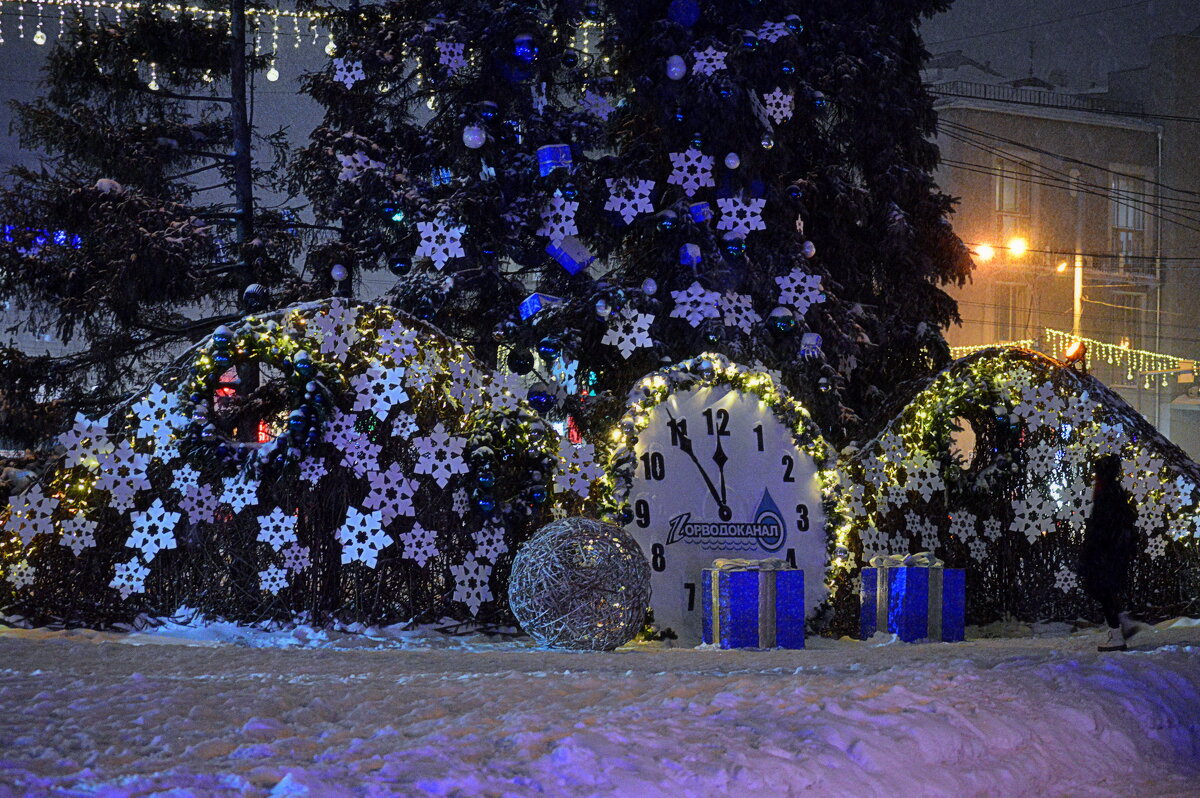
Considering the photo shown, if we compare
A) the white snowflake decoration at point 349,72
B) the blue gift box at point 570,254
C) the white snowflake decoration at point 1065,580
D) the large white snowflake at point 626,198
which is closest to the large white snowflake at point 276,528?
the blue gift box at point 570,254

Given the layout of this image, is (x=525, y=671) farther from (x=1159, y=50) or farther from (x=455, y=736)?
(x=1159, y=50)

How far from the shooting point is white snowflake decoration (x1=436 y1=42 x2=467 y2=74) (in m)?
14.4

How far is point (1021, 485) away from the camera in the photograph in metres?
14.1

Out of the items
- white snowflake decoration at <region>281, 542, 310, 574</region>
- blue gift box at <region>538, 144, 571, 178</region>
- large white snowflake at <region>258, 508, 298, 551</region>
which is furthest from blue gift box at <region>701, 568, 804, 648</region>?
blue gift box at <region>538, 144, 571, 178</region>

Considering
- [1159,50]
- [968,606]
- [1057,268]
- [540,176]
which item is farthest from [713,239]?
[1159,50]

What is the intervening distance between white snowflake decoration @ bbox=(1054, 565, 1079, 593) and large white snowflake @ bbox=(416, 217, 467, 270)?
24.6ft

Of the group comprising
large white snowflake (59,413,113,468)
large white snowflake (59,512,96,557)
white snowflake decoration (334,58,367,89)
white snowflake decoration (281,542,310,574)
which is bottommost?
white snowflake decoration (281,542,310,574)

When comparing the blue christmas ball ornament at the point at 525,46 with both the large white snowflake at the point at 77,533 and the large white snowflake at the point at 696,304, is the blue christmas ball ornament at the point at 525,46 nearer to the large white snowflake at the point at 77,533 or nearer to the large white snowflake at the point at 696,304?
the large white snowflake at the point at 696,304

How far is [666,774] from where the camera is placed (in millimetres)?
5496

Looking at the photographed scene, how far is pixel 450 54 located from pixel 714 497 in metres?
5.90

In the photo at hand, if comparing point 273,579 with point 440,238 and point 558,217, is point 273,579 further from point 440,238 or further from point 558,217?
point 558,217

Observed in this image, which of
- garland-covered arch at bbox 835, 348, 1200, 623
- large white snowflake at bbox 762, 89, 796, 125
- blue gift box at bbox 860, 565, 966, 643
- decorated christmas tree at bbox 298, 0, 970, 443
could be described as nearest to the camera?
blue gift box at bbox 860, 565, 966, 643

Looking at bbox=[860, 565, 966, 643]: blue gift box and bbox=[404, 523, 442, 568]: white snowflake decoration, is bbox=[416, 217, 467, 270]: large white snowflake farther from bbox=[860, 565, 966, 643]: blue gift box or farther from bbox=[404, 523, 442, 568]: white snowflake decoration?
bbox=[860, 565, 966, 643]: blue gift box

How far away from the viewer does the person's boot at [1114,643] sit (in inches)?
426
